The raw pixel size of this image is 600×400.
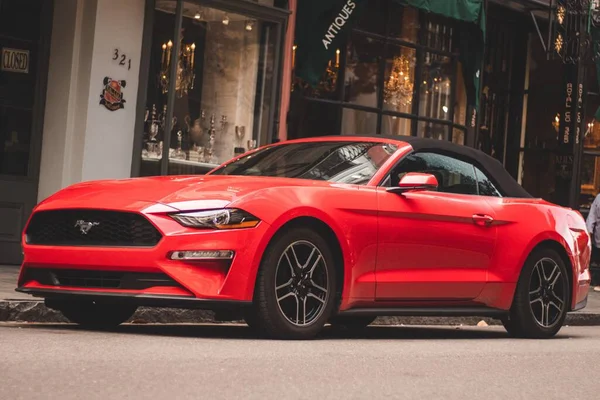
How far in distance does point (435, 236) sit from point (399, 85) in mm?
9431

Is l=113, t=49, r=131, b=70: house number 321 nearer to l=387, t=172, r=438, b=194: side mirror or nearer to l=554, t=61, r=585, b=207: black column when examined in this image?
l=387, t=172, r=438, b=194: side mirror

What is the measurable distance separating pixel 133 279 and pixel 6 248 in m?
6.40

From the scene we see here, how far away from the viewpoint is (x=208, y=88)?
1512cm

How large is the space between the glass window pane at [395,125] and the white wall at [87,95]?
5115 millimetres

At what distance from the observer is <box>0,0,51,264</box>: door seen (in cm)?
1378

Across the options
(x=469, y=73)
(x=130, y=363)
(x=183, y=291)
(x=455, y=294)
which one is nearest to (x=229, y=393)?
(x=130, y=363)

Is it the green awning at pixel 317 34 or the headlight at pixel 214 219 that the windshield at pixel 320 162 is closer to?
the headlight at pixel 214 219

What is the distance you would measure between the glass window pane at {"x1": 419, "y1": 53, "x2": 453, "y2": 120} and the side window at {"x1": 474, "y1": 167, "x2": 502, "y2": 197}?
28.7 feet

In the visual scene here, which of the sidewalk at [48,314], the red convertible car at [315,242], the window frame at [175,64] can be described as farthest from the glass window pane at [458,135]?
the red convertible car at [315,242]

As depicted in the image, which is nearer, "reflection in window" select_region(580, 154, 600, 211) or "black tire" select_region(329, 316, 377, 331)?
"black tire" select_region(329, 316, 377, 331)

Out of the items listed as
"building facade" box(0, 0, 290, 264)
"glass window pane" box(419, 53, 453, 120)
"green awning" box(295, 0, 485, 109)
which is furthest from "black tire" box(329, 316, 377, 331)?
"glass window pane" box(419, 53, 453, 120)

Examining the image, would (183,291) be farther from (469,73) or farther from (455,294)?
(469,73)

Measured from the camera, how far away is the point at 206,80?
15.1m

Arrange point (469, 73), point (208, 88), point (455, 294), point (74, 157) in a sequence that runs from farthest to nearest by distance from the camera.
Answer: point (469, 73), point (208, 88), point (74, 157), point (455, 294)
